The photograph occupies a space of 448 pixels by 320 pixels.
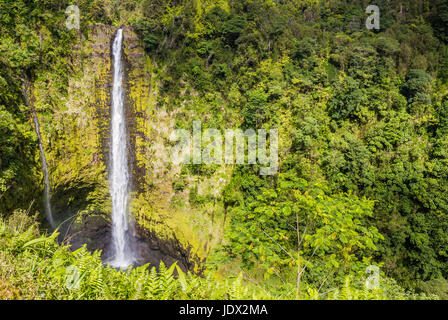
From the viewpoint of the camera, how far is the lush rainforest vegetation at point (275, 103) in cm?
1154

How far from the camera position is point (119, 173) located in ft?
52.1

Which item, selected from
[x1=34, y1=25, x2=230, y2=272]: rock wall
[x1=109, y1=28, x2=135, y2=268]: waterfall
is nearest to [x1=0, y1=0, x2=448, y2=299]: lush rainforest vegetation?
[x1=34, y1=25, x2=230, y2=272]: rock wall

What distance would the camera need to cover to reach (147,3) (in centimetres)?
1658

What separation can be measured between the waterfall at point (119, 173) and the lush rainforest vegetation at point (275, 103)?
89 centimetres

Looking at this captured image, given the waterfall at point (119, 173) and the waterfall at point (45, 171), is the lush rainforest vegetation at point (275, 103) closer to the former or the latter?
the waterfall at point (45, 171)

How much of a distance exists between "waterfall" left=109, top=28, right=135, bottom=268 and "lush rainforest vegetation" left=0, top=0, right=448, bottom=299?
89cm

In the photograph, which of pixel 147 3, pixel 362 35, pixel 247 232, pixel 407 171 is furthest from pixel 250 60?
pixel 247 232

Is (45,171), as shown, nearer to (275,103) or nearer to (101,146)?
(101,146)

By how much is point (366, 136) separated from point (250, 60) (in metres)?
8.67

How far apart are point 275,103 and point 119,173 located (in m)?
A: 11.3

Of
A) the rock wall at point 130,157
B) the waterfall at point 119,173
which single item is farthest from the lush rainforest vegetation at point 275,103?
the waterfall at point 119,173
